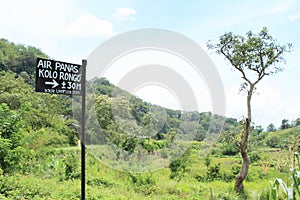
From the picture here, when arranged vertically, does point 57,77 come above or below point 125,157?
above

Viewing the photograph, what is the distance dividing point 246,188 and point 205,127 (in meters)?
1.13

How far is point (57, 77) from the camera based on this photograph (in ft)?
9.02

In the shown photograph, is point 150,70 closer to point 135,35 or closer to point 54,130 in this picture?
point 135,35

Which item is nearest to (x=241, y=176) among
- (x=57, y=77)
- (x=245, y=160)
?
(x=245, y=160)

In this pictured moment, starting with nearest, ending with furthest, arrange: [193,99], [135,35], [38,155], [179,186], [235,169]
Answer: [135,35] < [193,99] < [179,186] < [38,155] < [235,169]

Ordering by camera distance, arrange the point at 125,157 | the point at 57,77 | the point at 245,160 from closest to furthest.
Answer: the point at 57,77
the point at 125,157
the point at 245,160

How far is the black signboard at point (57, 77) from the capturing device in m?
2.64

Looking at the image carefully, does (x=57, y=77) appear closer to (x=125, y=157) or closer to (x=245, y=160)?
(x=125, y=157)

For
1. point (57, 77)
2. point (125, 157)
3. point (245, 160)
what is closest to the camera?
point (57, 77)

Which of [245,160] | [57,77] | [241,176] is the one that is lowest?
[241,176]

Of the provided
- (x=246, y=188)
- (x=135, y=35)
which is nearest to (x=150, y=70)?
(x=135, y=35)

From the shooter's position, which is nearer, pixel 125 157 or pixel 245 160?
pixel 125 157

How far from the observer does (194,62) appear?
348 cm

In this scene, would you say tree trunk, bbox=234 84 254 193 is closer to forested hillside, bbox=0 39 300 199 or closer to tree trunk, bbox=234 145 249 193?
tree trunk, bbox=234 145 249 193
